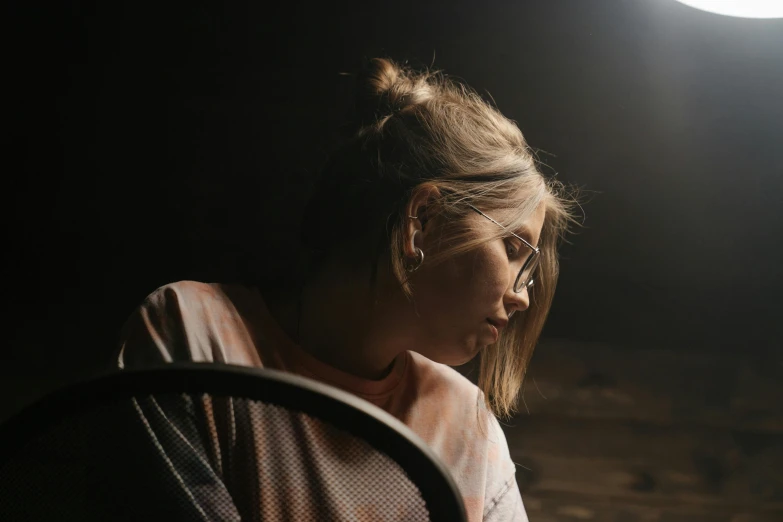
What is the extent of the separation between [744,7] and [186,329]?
763 millimetres

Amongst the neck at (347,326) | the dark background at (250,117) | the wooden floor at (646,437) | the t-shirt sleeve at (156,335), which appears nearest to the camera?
the t-shirt sleeve at (156,335)

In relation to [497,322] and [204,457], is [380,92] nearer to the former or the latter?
[497,322]

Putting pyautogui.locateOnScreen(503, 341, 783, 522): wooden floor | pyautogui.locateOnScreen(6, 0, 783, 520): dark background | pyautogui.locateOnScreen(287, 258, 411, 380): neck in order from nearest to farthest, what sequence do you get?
pyautogui.locateOnScreen(287, 258, 411, 380): neck < pyautogui.locateOnScreen(6, 0, 783, 520): dark background < pyautogui.locateOnScreen(503, 341, 783, 522): wooden floor

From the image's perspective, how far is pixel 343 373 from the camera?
0.85 m

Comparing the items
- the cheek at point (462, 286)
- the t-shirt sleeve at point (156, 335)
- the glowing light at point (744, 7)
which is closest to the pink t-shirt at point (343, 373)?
the t-shirt sleeve at point (156, 335)

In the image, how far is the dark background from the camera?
1086 millimetres

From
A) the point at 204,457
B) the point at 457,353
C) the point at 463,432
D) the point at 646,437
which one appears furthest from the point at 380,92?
the point at 646,437

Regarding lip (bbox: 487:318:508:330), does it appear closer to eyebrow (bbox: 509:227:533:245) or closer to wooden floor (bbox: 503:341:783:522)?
eyebrow (bbox: 509:227:533:245)

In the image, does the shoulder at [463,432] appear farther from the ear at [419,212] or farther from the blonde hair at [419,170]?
the ear at [419,212]

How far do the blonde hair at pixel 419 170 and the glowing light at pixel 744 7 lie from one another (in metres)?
0.27

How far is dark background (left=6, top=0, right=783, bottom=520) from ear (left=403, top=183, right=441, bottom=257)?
1.10ft

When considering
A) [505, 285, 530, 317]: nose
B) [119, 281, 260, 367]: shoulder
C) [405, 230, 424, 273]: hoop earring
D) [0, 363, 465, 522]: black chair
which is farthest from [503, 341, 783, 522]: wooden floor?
[0, 363, 465, 522]: black chair

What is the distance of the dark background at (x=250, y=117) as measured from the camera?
109cm

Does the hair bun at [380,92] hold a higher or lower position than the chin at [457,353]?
higher
